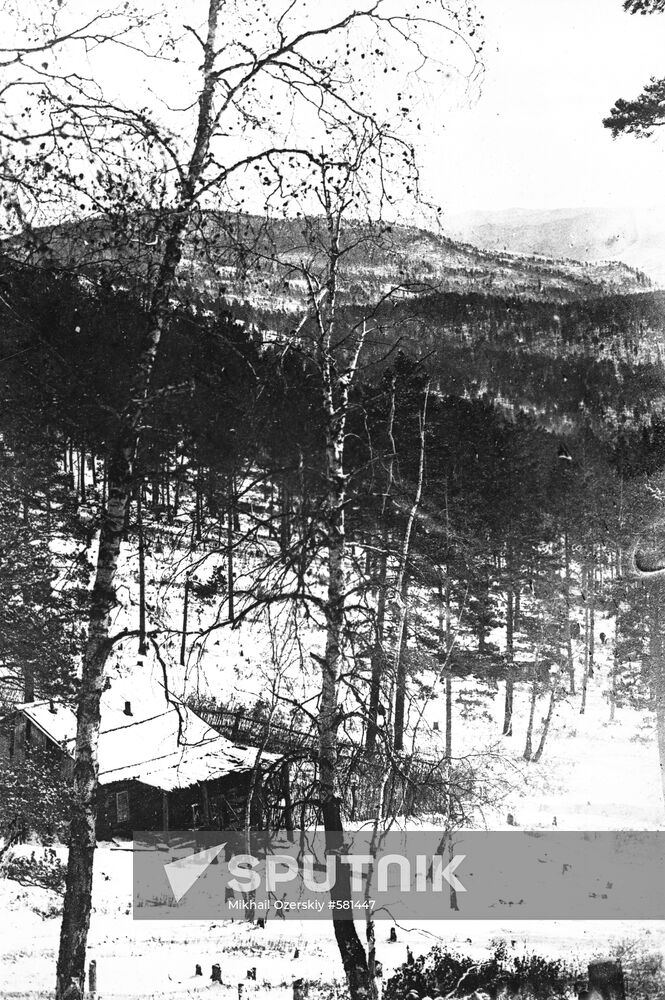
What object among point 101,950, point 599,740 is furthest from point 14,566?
point 599,740

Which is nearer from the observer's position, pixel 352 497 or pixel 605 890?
pixel 352 497

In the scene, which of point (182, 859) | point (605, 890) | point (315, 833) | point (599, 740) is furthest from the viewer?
point (599, 740)

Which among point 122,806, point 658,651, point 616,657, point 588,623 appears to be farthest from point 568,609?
point 122,806

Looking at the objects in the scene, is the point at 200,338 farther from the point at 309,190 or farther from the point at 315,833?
the point at 315,833

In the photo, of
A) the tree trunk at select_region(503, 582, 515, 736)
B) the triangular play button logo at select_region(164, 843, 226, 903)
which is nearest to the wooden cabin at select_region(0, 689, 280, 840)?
the triangular play button logo at select_region(164, 843, 226, 903)

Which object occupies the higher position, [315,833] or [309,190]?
[309,190]
